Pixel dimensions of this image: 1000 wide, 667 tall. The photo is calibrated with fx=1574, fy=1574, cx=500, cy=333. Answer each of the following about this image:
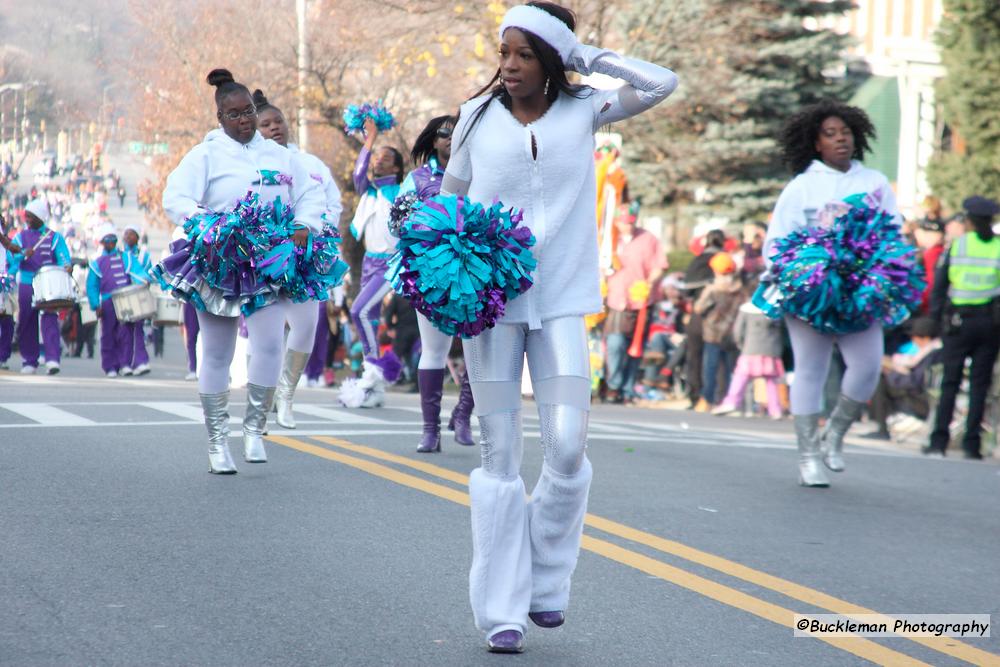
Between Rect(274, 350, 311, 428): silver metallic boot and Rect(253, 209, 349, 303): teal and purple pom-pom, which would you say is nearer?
Rect(253, 209, 349, 303): teal and purple pom-pom

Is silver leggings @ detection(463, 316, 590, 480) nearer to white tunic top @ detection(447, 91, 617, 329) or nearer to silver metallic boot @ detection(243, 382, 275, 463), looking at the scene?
white tunic top @ detection(447, 91, 617, 329)

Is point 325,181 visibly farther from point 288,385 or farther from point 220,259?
point 220,259

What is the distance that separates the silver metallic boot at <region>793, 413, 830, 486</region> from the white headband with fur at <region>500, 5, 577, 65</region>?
14.5ft

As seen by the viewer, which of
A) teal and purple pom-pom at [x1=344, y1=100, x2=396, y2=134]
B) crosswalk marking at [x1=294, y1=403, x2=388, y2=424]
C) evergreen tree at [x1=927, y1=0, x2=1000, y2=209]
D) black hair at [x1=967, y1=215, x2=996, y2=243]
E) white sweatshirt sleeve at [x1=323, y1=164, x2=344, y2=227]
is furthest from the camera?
evergreen tree at [x1=927, y1=0, x2=1000, y2=209]

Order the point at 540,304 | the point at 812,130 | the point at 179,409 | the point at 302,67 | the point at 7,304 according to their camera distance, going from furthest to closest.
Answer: the point at 302,67
the point at 7,304
the point at 179,409
the point at 812,130
the point at 540,304

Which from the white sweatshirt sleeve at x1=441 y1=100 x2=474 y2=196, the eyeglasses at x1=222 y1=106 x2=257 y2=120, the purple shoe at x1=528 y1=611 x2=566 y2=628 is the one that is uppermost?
the eyeglasses at x1=222 y1=106 x2=257 y2=120

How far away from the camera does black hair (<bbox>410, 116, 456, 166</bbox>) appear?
8.67m

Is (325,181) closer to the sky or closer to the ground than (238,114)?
closer to the ground

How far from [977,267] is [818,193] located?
3.88 m

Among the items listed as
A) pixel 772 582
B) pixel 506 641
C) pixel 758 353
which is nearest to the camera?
pixel 506 641

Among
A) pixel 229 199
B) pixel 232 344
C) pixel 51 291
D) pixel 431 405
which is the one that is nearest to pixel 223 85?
pixel 229 199

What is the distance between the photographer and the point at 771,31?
3281cm

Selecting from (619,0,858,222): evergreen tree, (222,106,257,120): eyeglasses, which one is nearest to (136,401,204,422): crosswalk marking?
(222,106,257,120): eyeglasses

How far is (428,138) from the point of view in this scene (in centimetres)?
907
